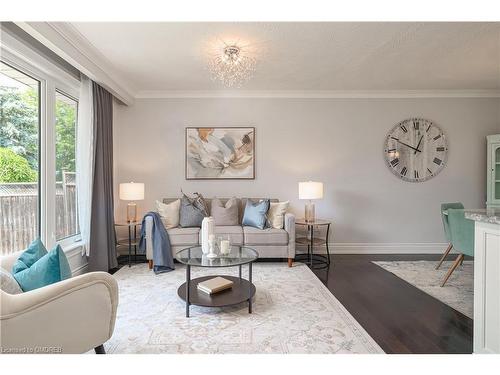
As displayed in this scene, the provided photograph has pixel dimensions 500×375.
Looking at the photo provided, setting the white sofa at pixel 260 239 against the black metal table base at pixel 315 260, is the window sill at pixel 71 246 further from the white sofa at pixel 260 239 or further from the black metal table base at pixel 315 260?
the black metal table base at pixel 315 260

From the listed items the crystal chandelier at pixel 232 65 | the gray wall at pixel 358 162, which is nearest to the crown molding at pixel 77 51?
the crystal chandelier at pixel 232 65

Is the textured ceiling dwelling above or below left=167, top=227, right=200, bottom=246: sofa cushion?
above

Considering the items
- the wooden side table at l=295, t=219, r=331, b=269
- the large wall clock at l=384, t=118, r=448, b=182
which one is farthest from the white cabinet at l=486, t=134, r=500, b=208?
the wooden side table at l=295, t=219, r=331, b=269

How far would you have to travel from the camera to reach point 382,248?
454 centimetres

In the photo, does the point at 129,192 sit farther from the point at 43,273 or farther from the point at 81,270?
the point at 43,273

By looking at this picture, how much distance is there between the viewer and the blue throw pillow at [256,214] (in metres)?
3.94

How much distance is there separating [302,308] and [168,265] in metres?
1.83

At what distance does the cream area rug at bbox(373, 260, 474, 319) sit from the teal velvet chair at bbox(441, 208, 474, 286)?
0.56 feet

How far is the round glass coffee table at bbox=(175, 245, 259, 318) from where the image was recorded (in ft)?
7.75

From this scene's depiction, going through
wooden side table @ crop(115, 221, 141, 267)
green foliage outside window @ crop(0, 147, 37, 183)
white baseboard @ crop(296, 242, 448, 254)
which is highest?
green foliage outside window @ crop(0, 147, 37, 183)

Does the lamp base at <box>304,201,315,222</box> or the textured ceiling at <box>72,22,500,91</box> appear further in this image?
the lamp base at <box>304,201,315,222</box>

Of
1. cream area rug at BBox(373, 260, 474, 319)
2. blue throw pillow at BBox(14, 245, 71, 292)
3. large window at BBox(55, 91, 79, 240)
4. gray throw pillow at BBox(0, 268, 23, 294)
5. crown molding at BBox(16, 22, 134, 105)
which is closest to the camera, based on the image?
gray throw pillow at BBox(0, 268, 23, 294)

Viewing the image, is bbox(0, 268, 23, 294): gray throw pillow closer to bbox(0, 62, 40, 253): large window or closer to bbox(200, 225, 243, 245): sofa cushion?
bbox(0, 62, 40, 253): large window
